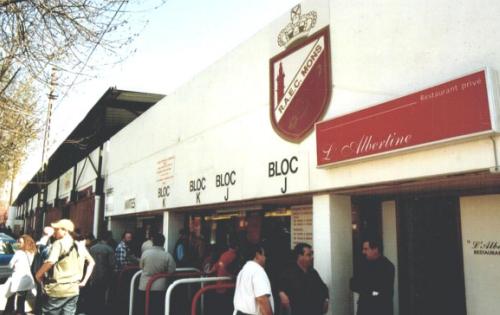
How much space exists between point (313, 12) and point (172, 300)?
214 inches

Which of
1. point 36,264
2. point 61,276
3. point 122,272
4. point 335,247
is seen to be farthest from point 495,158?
point 36,264

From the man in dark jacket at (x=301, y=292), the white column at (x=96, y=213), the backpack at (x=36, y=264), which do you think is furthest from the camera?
the white column at (x=96, y=213)

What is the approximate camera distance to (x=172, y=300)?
796cm

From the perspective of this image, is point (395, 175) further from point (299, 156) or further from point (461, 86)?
point (299, 156)

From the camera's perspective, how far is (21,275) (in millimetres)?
7871

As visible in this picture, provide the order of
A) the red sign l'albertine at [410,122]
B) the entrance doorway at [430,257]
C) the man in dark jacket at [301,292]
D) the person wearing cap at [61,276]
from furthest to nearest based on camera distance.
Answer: the entrance doorway at [430,257] → the person wearing cap at [61,276] → the man in dark jacket at [301,292] → the red sign l'albertine at [410,122]

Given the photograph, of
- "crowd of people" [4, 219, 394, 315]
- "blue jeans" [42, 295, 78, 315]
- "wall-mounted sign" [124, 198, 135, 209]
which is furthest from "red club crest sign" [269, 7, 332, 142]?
"wall-mounted sign" [124, 198, 135, 209]

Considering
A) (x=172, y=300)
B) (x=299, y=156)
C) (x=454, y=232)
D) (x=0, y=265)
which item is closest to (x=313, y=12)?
(x=299, y=156)

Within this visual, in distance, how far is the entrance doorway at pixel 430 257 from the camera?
19.4ft

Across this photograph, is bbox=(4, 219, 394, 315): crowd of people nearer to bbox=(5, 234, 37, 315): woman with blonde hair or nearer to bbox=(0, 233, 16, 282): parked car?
bbox=(5, 234, 37, 315): woman with blonde hair

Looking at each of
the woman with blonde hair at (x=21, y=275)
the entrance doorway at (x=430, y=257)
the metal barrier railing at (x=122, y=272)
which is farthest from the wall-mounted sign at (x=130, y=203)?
the entrance doorway at (x=430, y=257)

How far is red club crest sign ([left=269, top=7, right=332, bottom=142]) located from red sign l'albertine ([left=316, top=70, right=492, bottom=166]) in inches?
19.7

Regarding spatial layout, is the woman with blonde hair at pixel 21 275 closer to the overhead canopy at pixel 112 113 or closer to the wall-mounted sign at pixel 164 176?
the wall-mounted sign at pixel 164 176

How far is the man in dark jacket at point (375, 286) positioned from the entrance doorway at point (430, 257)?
3.60 feet
